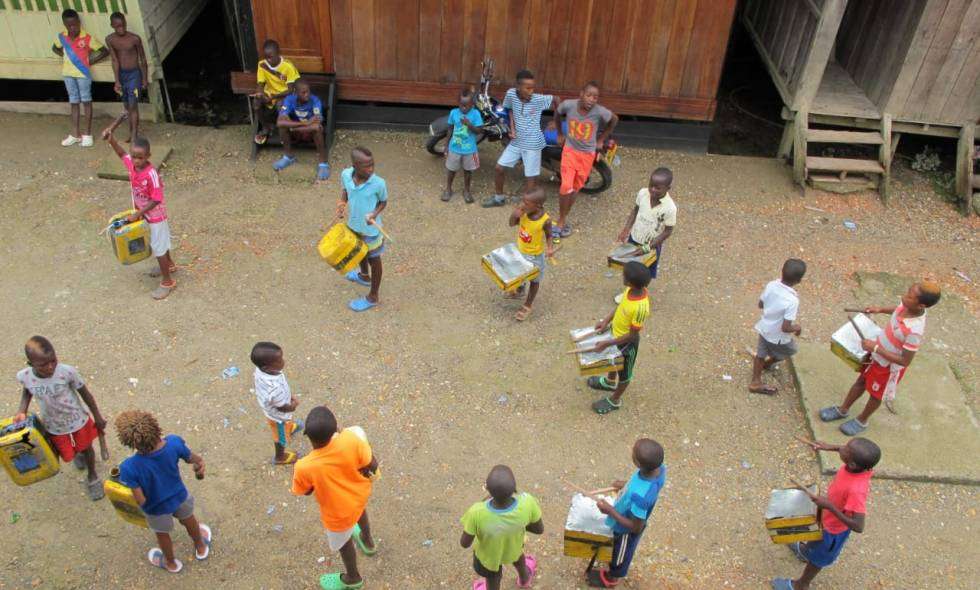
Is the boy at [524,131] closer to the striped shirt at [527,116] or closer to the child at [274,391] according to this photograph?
the striped shirt at [527,116]

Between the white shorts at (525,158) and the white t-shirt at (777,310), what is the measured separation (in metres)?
3.23

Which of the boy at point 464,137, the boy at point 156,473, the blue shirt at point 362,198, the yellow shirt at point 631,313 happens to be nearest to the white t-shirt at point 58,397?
the boy at point 156,473

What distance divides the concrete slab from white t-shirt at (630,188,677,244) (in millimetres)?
1586

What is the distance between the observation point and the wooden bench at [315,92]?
8.84 metres

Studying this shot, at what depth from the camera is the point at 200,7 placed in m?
11.1

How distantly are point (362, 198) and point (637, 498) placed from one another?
332cm

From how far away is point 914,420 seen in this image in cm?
580

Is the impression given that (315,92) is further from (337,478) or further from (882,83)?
(882,83)

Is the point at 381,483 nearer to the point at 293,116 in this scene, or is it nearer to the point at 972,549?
the point at 972,549

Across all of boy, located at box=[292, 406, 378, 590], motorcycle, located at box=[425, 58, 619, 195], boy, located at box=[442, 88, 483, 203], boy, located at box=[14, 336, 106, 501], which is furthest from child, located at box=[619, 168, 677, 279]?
boy, located at box=[14, 336, 106, 501]

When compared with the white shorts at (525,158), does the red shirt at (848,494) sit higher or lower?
higher

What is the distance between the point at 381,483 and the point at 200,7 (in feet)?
29.2

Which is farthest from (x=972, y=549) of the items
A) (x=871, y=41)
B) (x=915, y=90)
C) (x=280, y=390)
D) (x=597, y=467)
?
(x=871, y=41)

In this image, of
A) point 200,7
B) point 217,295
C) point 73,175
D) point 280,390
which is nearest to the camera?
point 280,390
